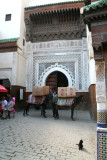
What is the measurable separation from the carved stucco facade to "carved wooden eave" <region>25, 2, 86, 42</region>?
429mm

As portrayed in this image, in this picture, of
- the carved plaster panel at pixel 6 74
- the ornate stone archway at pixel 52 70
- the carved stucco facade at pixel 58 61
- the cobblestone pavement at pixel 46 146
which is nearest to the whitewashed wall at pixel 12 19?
the carved stucco facade at pixel 58 61

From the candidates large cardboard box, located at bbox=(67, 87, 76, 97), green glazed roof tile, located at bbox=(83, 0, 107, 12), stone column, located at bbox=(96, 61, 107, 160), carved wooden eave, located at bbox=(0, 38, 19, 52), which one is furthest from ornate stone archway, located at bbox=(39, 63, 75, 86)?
green glazed roof tile, located at bbox=(83, 0, 107, 12)

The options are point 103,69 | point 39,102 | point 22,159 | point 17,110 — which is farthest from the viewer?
point 17,110

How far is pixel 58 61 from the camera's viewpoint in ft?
28.1

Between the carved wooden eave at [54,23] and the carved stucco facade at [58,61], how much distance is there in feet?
1.41

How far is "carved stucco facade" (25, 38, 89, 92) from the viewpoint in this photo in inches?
323

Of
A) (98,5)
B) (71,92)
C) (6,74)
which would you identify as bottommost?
(71,92)

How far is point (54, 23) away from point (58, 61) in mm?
2594

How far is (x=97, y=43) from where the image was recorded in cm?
216

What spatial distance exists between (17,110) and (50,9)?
21.4 ft

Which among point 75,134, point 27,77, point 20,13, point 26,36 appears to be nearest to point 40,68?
point 27,77

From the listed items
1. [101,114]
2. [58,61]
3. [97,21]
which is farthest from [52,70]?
[101,114]

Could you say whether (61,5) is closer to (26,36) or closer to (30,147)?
(26,36)

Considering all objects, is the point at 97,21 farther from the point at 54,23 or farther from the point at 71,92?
the point at 54,23
